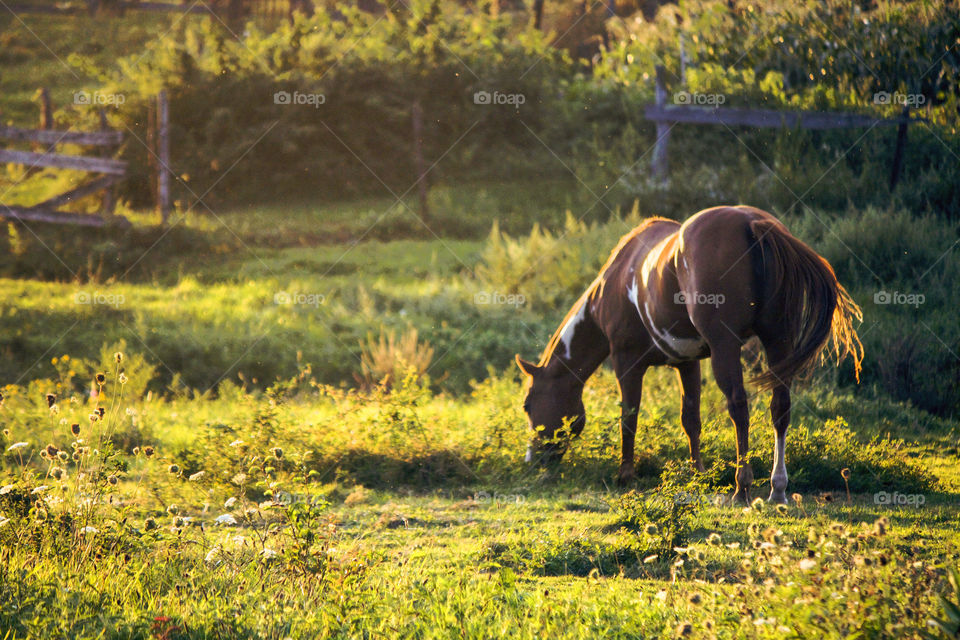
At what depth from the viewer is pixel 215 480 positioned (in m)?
6.99

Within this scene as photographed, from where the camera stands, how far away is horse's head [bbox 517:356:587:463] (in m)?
7.77

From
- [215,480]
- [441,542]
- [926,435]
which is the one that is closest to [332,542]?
[441,542]

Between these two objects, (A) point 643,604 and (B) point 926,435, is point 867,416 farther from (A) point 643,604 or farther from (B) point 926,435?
(A) point 643,604

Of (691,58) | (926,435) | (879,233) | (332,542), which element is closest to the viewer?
(332,542)

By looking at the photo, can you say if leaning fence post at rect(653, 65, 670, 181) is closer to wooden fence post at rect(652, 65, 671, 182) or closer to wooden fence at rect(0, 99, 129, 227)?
wooden fence post at rect(652, 65, 671, 182)

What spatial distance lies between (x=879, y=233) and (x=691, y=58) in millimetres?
9475

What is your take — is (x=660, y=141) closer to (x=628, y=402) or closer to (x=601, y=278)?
(x=601, y=278)

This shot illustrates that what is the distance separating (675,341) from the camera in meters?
7.07
